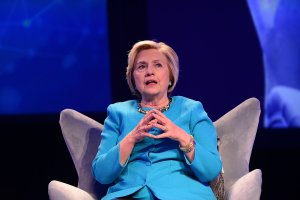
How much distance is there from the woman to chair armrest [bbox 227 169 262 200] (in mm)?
120

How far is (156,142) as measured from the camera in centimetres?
280

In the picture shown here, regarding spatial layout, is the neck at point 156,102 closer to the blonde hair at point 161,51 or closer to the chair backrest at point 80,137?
the blonde hair at point 161,51

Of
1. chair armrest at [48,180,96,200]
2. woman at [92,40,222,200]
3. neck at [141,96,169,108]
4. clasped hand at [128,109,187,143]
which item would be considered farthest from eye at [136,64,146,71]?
chair armrest at [48,180,96,200]

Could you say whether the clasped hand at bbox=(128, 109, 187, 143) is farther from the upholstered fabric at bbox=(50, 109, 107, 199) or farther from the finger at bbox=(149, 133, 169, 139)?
the upholstered fabric at bbox=(50, 109, 107, 199)

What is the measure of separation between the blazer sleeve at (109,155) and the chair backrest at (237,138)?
53 centimetres

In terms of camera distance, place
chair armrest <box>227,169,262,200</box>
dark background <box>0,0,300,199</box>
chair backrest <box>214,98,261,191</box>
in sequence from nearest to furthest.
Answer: chair armrest <box>227,169,262,200</box>
chair backrest <box>214,98,261,191</box>
dark background <box>0,0,300,199</box>

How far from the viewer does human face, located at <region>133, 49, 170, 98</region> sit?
112 inches

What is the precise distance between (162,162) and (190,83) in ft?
5.92

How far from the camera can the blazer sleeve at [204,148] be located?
2668 mm

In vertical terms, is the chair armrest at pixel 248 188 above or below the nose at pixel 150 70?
below

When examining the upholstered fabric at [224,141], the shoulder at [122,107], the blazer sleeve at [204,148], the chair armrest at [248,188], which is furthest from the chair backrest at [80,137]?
the chair armrest at [248,188]

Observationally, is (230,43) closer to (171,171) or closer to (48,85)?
(48,85)

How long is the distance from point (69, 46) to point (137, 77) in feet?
6.22

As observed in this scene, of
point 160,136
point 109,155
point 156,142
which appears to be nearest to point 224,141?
point 156,142
